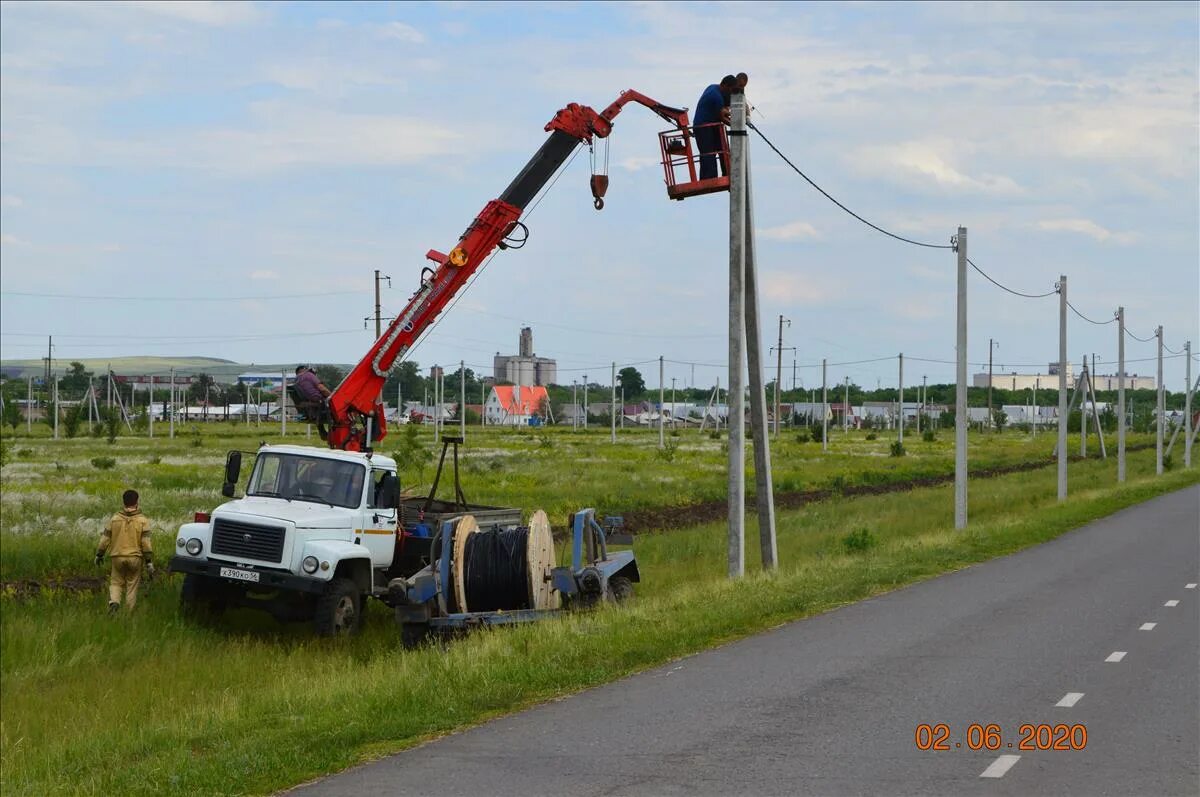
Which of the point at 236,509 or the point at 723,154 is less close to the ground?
the point at 723,154

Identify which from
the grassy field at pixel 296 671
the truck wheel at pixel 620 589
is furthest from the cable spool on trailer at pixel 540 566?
the truck wheel at pixel 620 589

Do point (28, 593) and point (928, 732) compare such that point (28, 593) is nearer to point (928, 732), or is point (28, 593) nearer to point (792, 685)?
point (792, 685)

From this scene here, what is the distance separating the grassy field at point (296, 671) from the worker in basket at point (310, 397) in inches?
119

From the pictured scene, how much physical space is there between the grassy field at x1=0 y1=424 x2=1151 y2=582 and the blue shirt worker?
6.91 m

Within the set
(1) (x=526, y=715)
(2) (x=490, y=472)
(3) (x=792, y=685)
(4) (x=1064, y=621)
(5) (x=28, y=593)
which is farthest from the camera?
(2) (x=490, y=472)

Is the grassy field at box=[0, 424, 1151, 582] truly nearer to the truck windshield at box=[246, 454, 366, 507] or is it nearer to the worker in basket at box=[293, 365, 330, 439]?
the worker in basket at box=[293, 365, 330, 439]

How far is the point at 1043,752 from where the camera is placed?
27.9ft

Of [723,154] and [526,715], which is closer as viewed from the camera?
[526,715]

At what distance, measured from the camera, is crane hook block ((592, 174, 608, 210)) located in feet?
68.4

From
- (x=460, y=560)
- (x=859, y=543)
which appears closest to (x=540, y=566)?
(x=460, y=560)

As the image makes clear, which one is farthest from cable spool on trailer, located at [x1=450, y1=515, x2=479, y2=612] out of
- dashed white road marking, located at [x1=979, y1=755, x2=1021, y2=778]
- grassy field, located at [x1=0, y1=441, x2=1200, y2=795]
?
dashed white road marking, located at [x1=979, y1=755, x2=1021, y2=778]

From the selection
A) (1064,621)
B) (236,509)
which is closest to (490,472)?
(236,509)

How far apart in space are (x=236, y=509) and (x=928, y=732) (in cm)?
1017

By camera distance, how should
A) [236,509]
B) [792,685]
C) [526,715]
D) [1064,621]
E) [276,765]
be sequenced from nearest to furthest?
[276,765]
[526,715]
[792,685]
[1064,621]
[236,509]
